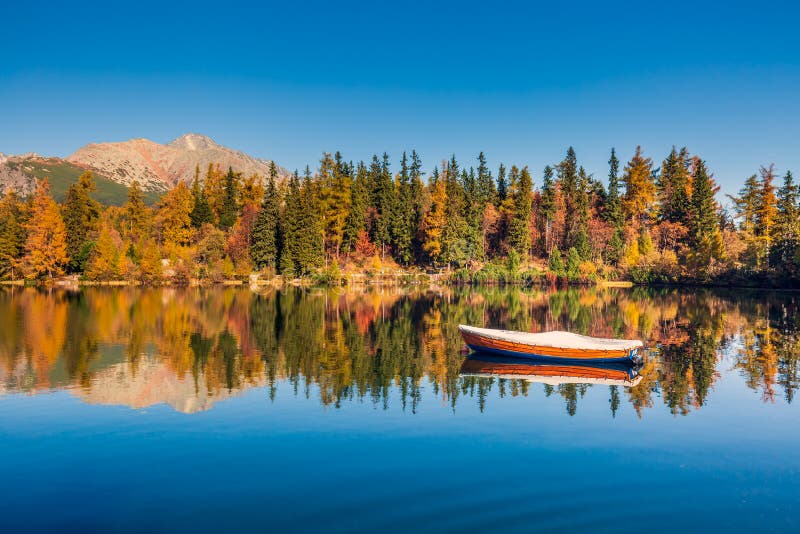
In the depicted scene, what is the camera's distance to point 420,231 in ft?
286

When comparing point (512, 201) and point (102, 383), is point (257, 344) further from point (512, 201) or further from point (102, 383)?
point (512, 201)

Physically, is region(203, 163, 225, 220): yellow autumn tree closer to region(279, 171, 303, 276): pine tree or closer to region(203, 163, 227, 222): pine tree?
region(203, 163, 227, 222): pine tree

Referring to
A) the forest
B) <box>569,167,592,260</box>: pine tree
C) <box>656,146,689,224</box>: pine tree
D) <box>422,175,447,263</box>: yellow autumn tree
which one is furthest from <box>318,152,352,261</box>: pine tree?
<box>656,146,689,224</box>: pine tree

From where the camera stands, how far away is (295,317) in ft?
127

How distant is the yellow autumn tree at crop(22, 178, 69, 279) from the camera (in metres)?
74.9

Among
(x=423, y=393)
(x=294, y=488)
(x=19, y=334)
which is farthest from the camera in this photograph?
(x=19, y=334)

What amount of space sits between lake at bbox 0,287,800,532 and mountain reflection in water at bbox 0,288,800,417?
0.55 ft

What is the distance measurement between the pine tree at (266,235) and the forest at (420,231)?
0.21 metres

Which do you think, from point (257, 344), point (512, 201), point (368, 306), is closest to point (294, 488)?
point (257, 344)

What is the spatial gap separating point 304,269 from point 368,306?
32.4 metres

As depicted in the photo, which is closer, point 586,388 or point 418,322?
point 586,388

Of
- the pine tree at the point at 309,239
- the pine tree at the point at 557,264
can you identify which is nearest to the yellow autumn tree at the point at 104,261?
the pine tree at the point at 309,239

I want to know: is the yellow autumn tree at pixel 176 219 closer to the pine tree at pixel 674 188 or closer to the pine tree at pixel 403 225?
the pine tree at pixel 403 225

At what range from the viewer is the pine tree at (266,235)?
251ft
